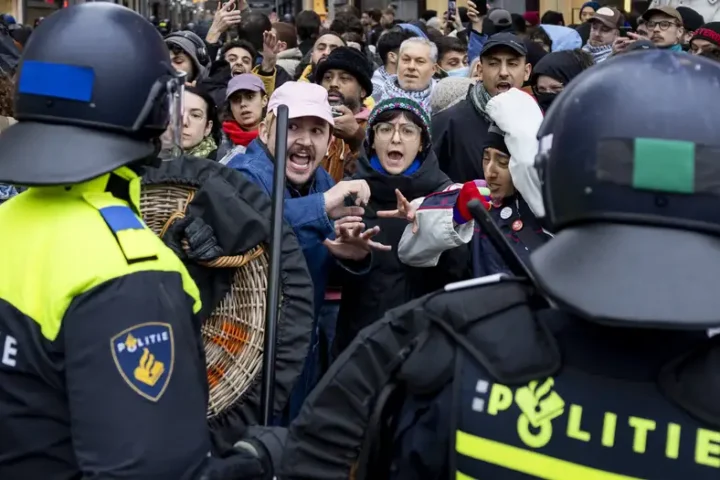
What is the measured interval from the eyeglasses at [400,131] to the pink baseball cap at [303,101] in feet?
0.83

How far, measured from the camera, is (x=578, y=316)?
5.30 feet

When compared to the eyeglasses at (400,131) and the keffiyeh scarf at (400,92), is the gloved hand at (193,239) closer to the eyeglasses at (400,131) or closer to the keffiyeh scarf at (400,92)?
the eyeglasses at (400,131)

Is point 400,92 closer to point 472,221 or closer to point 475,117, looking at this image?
point 475,117

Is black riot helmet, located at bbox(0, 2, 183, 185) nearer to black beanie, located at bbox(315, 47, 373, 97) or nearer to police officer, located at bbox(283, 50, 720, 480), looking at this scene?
police officer, located at bbox(283, 50, 720, 480)

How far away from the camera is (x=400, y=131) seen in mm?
4473

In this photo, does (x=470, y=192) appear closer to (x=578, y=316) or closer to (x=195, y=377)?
(x=195, y=377)

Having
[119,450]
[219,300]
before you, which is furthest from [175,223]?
[119,450]

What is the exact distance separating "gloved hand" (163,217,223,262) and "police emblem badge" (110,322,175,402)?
1.14 m

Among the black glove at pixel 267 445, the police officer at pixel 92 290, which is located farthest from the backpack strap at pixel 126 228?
the black glove at pixel 267 445

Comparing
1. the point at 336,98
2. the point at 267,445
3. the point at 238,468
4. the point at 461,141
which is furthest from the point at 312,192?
the point at 238,468

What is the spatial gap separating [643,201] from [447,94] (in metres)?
5.36

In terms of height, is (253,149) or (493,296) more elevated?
(493,296)

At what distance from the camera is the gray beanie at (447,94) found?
22.4 feet

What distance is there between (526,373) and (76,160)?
3.29ft
